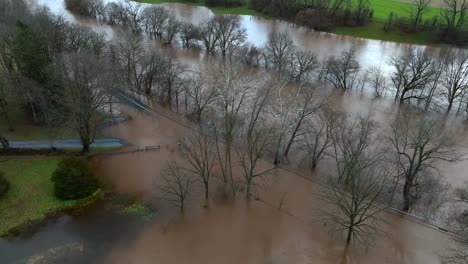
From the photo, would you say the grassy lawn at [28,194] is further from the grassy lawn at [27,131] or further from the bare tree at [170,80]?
the bare tree at [170,80]

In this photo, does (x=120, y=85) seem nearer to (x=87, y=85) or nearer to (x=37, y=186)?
(x=87, y=85)

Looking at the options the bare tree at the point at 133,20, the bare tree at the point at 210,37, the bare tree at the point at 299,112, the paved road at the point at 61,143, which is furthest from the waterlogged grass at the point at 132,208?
the bare tree at the point at 133,20

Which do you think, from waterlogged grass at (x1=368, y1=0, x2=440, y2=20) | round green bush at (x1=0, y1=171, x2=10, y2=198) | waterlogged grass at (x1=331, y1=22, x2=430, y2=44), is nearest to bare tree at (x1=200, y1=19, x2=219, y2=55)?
waterlogged grass at (x1=331, y1=22, x2=430, y2=44)

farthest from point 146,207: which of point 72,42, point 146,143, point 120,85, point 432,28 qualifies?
point 432,28

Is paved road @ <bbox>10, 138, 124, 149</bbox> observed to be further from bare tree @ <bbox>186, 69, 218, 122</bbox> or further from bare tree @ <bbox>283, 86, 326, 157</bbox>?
bare tree @ <bbox>283, 86, 326, 157</bbox>

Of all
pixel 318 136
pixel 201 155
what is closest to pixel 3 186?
pixel 201 155

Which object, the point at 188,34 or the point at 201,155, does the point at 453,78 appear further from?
the point at 188,34
